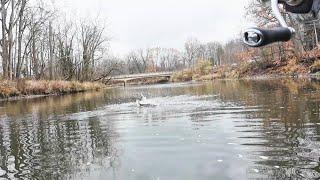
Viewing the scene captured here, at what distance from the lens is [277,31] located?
2.53m

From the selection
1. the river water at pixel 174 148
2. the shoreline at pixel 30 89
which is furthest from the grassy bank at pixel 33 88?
the river water at pixel 174 148

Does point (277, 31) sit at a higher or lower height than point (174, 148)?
higher

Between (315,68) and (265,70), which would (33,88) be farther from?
(265,70)

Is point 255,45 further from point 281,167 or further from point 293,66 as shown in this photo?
point 293,66

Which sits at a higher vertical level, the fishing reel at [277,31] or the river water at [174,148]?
the fishing reel at [277,31]

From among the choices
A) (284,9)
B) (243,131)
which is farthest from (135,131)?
(284,9)

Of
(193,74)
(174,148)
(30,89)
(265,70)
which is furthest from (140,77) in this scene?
(174,148)

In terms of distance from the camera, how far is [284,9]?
2.77 m

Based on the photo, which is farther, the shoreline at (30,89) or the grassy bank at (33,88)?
the grassy bank at (33,88)

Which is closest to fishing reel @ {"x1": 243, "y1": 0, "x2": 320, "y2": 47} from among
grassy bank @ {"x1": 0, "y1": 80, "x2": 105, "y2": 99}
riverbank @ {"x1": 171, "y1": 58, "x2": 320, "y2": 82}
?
grassy bank @ {"x1": 0, "y1": 80, "x2": 105, "y2": 99}

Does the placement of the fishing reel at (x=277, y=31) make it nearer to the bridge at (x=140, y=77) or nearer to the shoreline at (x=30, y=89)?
the shoreline at (x=30, y=89)

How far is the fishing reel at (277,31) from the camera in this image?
2490mm

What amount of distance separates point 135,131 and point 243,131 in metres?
2.65

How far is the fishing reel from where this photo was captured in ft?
8.17
